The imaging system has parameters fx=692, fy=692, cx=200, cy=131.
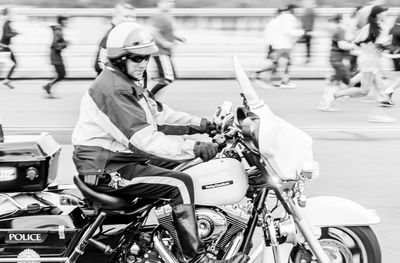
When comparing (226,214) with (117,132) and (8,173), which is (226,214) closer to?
(117,132)

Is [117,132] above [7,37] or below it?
above

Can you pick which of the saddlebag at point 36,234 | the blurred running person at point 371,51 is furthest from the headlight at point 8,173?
the blurred running person at point 371,51

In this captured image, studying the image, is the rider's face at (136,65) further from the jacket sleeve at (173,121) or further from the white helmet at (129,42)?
the jacket sleeve at (173,121)

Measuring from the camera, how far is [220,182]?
13.0 ft

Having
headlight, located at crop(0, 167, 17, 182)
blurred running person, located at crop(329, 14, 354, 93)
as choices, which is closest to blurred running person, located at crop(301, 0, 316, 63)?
blurred running person, located at crop(329, 14, 354, 93)

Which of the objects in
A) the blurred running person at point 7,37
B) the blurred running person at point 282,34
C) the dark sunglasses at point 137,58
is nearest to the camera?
the dark sunglasses at point 137,58

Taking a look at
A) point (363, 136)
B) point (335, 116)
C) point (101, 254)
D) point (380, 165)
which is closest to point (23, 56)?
point (335, 116)

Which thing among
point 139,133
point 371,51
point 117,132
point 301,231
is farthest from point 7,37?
point 301,231

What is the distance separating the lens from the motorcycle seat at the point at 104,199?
13.3ft

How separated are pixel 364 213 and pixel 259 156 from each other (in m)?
0.75

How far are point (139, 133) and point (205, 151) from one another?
0.40 metres

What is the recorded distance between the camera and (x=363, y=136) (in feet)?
31.6

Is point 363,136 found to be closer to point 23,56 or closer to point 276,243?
point 276,243

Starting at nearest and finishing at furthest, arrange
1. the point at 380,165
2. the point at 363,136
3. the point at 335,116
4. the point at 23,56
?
1. the point at 380,165
2. the point at 363,136
3. the point at 335,116
4. the point at 23,56
